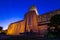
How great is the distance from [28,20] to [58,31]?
21.3 metres

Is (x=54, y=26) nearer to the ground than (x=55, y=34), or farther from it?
farther from it

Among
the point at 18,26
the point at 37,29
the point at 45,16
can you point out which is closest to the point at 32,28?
the point at 37,29

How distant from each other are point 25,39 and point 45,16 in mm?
20078

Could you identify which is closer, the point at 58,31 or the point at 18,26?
the point at 58,31


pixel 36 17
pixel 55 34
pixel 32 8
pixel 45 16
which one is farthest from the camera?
pixel 32 8

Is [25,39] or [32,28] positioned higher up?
[32,28]

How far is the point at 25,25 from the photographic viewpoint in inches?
1510

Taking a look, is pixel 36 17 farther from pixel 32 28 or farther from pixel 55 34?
pixel 55 34

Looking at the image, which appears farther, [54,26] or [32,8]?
[32,8]

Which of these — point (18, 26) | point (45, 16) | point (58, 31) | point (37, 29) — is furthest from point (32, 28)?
point (58, 31)

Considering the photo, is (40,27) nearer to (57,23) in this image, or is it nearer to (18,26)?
(18,26)

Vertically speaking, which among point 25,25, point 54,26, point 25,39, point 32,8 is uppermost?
point 32,8

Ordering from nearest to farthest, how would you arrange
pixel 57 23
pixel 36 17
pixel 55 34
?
pixel 55 34 → pixel 57 23 → pixel 36 17

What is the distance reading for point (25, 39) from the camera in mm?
15094
